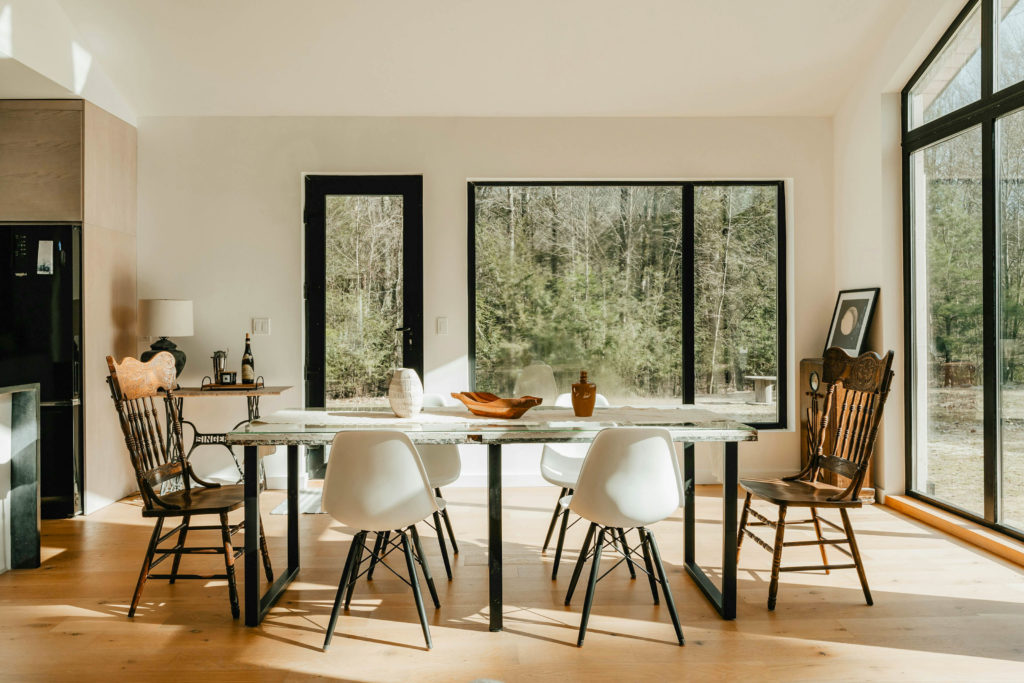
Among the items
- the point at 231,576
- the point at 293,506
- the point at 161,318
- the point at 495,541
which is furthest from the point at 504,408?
the point at 161,318

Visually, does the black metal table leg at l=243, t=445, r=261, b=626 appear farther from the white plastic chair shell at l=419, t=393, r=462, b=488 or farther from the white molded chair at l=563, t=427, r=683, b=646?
the white molded chair at l=563, t=427, r=683, b=646

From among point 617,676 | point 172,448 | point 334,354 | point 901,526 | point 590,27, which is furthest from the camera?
point 334,354

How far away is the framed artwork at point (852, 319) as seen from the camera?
461cm

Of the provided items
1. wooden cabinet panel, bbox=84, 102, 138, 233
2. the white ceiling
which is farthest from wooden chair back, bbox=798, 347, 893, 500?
wooden cabinet panel, bbox=84, 102, 138, 233

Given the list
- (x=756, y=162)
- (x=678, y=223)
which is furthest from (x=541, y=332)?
(x=756, y=162)

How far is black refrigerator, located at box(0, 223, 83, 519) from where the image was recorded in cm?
429

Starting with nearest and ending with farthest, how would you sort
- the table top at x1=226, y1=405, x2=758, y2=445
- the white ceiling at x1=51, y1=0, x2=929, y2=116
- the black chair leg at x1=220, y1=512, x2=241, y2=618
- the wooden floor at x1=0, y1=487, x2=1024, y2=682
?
the wooden floor at x1=0, y1=487, x2=1024, y2=682, the table top at x1=226, y1=405, x2=758, y2=445, the black chair leg at x1=220, y1=512, x2=241, y2=618, the white ceiling at x1=51, y1=0, x2=929, y2=116

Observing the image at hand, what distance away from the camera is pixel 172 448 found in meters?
4.83

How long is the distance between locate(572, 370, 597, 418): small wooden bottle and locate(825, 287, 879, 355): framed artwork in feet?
8.21

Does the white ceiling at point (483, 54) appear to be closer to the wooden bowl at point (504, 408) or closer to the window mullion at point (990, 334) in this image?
the window mullion at point (990, 334)

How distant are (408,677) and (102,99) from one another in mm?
4220

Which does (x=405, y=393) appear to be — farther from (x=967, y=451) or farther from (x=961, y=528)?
(x=967, y=451)

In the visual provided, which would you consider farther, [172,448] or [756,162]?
[756,162]

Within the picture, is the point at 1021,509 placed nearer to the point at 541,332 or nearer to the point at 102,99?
the point at 541,332
